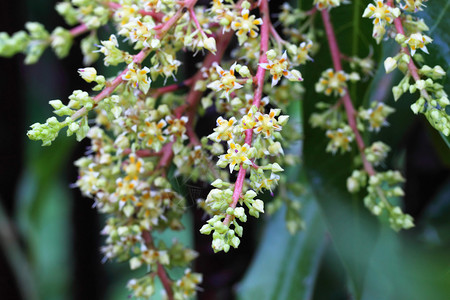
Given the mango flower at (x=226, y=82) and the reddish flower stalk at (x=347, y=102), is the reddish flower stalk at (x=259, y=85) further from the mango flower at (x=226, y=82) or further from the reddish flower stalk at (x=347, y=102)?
the reddish flower stalk at (x=347, y=102)

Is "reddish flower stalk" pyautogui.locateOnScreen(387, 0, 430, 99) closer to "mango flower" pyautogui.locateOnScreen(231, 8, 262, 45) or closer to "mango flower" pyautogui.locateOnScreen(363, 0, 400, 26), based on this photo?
"mango flower" pyautogui.locateOnScreen(363, 0, 400, 26)

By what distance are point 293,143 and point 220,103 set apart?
25 cm

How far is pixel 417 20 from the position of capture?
29.3 inches

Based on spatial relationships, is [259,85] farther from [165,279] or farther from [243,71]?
[165,279]

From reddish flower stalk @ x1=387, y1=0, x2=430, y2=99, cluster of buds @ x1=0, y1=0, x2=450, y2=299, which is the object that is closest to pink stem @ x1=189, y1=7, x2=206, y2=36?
cluster of buds @ x1=0, y1=0, x2=450, y2=299

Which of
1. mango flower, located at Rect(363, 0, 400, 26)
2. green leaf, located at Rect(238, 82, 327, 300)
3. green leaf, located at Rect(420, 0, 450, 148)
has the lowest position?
green leaf, located at Rect(238, 82, 327, 300)

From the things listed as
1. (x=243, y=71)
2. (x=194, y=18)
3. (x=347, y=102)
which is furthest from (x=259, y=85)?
(x=347, y=102)

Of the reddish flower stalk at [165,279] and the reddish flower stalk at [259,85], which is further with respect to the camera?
the reddish flower stalk at [165,279]

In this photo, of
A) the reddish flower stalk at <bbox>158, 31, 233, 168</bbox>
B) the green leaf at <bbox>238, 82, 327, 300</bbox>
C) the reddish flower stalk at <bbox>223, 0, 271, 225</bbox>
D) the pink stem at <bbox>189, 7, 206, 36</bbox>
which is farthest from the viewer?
the green leaf at <bbox>238, 82, 327, 300</bbox>

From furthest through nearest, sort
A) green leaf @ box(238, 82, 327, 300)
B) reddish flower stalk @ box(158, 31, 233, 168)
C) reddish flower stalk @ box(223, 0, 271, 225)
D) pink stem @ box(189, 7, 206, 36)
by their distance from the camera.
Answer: green leaf @ box(238, 82, 327, 300) → reddish flower stalk @ box(158, 31, 233, 168) → pink stem @ box(189, 7, 206, 36) → reddish flower stalk @ box(223, 0, 271, 225)

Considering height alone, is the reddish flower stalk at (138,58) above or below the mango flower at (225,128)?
above

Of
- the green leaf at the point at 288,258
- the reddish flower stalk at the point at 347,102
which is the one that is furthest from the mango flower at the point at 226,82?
the green leaf at the point at 288,258

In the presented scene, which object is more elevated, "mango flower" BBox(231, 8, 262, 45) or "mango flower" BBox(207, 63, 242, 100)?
"mango flower" BBox(231, 8, 262, 45)

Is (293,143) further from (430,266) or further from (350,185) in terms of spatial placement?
(430,266)
